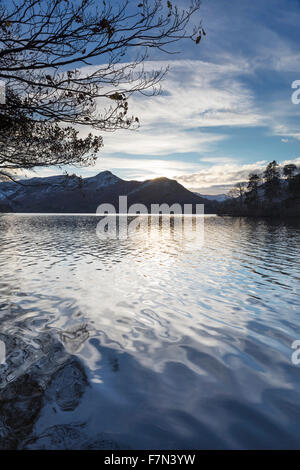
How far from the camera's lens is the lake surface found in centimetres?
472

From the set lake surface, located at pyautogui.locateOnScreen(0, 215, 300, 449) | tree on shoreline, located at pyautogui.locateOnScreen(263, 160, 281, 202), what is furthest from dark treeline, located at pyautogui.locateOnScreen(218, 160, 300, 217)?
lake surface, located at pyautogui.locateOnScreen(0, 215, 300, 449)

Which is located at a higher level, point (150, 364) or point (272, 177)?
point (272, 177)

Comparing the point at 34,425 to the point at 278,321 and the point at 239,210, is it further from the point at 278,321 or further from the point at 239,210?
the point at 239,210

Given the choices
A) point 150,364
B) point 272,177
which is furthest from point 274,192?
point 150,364

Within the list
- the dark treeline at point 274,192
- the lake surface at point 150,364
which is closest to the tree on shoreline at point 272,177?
the dark treeline at point 274,192

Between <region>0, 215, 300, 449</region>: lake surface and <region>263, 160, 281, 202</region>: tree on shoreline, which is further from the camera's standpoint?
<region>263, 160, 281, 202</region>: tree on shoreline

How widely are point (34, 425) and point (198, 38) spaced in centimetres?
897

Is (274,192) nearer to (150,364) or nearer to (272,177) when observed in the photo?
(272,177)

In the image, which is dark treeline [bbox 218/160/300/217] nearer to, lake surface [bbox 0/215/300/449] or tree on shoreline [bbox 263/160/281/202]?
tree on shoreline [bbox 263/160/281/202]

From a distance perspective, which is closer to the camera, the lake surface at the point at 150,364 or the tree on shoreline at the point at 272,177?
the lake surface at the point at 150,364

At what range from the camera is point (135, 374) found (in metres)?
6.65

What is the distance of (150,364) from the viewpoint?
716 centimetres

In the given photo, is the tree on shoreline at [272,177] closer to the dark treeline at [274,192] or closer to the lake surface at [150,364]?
the dark treeline at [274,192]

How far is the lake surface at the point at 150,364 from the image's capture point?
4.72m
